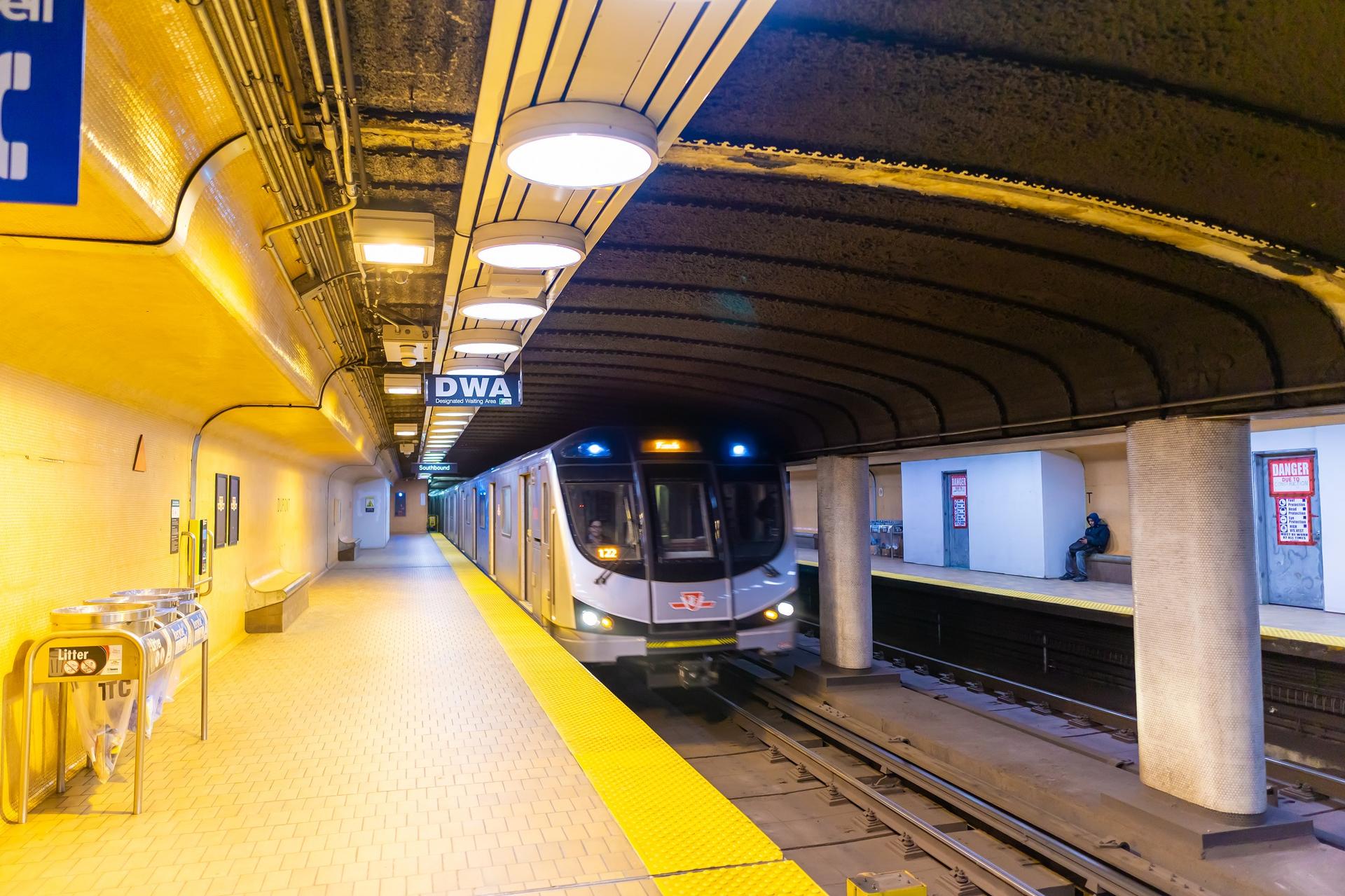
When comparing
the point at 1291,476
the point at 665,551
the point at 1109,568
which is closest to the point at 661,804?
the point at 665,551

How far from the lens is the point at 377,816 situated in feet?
14.9

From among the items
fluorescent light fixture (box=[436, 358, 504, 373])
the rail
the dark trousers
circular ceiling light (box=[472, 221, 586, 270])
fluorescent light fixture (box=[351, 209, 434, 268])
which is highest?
fluorescent light fixture (box=[351, 209, 434, 268])

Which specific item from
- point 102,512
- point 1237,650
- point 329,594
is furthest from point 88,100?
point 329,594

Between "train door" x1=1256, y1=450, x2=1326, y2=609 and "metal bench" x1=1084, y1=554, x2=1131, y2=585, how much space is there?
2.50 metres

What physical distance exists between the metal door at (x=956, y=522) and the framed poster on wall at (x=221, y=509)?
13.7 meters

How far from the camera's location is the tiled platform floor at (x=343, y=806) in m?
3.76

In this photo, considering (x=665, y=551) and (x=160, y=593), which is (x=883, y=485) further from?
(x=160, y=593)

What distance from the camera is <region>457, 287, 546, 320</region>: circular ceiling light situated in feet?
17.8

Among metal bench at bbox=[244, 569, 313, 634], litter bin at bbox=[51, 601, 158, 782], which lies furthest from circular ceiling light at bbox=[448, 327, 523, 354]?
metal bench at bbox=[244, 569, 313, 634]

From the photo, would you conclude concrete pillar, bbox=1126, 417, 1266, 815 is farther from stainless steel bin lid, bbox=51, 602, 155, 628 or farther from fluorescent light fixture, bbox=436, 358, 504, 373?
stainless steel bin lid, bbox=51, 602, 155, 628

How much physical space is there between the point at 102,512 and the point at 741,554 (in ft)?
17.6

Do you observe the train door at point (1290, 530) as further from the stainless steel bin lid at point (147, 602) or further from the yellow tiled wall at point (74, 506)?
the yellow tiled wall at point (74, 506)

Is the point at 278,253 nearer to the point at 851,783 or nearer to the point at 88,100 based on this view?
the point at 88,100

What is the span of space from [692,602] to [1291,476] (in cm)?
928
